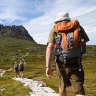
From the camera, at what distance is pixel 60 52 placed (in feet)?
33.2

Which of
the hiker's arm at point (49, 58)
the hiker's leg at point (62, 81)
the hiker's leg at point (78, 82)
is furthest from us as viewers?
the hiker's leg at point (62, 81)

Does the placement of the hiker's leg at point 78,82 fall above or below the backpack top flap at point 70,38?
below

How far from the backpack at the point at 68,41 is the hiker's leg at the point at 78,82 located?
0.33 m

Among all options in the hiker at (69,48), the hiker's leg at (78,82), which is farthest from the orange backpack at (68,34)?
the hiker's leg at (78,82)

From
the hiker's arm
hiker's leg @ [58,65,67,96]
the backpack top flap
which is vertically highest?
the backpack top flap

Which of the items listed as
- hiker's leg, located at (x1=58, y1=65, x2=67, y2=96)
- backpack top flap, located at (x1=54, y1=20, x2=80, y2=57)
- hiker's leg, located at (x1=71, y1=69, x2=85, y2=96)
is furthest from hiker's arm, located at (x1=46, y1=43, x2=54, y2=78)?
hiker's leg, located at (x1=71, y1=69, x2=85, y2=96)

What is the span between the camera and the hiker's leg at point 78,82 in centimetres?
985

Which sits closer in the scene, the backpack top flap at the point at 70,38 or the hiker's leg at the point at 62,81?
the backpack top flap at the point at 70,38

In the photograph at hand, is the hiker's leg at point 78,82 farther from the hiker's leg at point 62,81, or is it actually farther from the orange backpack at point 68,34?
the orange backpack at point 68,34

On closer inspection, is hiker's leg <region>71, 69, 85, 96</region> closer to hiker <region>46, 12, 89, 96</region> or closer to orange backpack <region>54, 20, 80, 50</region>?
hiker <region>46, 12, 89, 96</region>

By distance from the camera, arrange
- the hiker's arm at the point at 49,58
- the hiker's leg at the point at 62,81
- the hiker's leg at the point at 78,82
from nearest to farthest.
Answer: the hiker's leg at the point at 78,82 < the hiker's arm at the point at 49,58 < the hiker's leg at the point at 62,81

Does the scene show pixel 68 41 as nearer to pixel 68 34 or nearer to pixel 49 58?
pixel 68 34

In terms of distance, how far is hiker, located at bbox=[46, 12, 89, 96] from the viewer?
9898 mm

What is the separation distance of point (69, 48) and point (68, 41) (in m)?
0.21
